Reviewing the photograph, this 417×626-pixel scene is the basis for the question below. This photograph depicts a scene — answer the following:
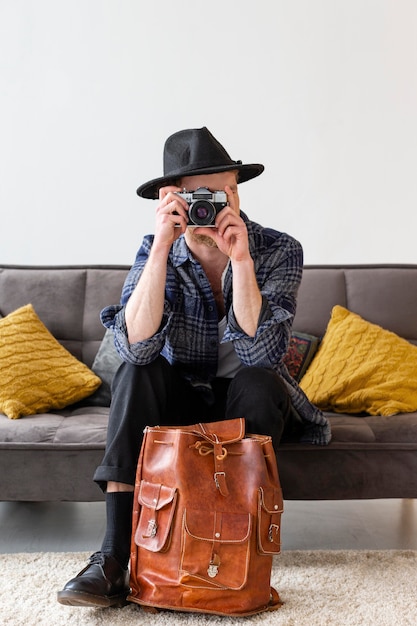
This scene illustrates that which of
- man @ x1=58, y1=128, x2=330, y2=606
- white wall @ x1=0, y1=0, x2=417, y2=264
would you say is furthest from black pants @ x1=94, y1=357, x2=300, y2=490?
white wall @ x1=0, y1=0, x2=417, y2=264

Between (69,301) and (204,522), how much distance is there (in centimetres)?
113

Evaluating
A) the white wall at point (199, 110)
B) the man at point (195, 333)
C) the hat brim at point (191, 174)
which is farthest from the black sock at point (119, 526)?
the white wall at point (199, 110)

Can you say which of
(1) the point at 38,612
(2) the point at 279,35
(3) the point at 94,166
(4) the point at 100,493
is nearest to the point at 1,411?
(4) the point at 100,493

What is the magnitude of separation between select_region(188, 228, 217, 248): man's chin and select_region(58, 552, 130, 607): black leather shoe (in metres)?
0.70

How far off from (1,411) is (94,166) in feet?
4.08

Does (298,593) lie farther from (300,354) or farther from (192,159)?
(192,159)

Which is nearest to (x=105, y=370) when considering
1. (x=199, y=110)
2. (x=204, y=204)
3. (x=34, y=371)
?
(x=34, y=371)

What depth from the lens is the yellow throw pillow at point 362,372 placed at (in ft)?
6.89

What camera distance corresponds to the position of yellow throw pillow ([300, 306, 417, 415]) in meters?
2.10

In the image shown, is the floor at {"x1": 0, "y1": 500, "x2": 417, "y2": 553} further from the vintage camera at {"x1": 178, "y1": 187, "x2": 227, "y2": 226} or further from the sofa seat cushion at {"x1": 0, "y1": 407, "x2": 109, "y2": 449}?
the vintage camera at {"x1": 178, "y1": 187, "x2": 227, "y2": 226}

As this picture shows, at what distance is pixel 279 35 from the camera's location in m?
2.97

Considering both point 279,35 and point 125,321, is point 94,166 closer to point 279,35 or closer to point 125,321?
point 279,35

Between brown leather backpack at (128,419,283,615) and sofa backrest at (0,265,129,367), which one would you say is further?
sofa backrest at (0,265,129,367)

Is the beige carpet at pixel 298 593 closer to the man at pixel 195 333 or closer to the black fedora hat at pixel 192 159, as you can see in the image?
the man at pixel 195 333
